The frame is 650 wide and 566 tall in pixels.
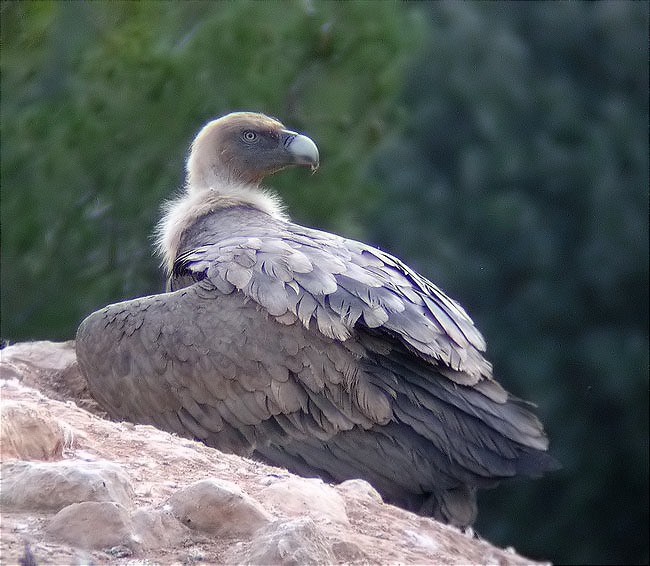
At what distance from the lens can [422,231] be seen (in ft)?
43.2

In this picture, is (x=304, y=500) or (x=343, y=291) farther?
(x=343, y=291)

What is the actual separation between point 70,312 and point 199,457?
3111 millimetres

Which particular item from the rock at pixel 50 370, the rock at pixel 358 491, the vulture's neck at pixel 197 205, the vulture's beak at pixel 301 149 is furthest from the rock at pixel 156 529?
the vulture's beak at pixel 301 149

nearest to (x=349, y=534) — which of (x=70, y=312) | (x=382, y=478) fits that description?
(x=382, y=478)

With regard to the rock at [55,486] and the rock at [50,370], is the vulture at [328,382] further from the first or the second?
the rock at [55,486]

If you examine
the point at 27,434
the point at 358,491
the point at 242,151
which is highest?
the point at 242,151

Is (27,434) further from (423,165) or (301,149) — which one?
(423,165)

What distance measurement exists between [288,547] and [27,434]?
2.77 ft

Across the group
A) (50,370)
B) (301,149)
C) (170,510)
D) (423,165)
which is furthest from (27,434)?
(423,165)

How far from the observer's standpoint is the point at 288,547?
2889 millimetres

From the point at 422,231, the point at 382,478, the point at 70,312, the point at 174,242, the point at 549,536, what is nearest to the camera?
the point at 382,478

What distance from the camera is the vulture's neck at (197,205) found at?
593 centimetres

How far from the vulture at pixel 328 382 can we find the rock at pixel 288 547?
160 centimetres

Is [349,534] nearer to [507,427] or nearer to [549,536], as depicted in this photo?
[507,427]
